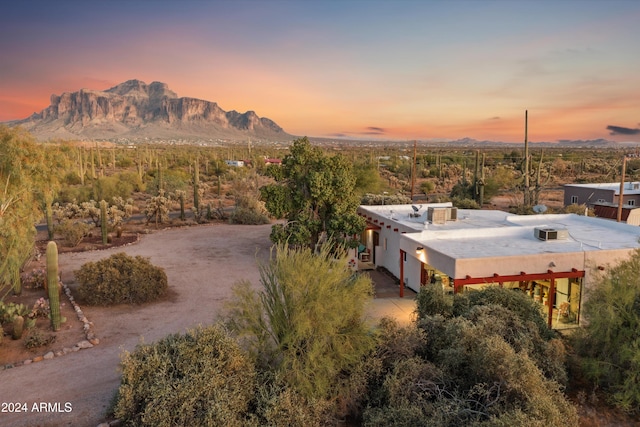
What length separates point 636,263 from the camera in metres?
9.38

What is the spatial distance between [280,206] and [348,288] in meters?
10.5

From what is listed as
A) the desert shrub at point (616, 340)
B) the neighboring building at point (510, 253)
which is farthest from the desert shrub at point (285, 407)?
the desert shrub at point (616, 340)

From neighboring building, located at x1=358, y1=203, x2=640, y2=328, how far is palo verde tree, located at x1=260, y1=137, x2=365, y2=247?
1971 millimetres

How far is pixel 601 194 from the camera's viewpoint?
31266mm

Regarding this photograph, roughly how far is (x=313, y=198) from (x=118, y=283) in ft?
26.4

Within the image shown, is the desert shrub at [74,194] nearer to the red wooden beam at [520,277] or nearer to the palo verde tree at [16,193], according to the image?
the palo verde tree at [16,193]

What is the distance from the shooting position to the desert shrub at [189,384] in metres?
7.30

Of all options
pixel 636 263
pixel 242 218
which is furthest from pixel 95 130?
pixel 636 263

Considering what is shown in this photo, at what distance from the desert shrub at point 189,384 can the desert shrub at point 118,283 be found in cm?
674

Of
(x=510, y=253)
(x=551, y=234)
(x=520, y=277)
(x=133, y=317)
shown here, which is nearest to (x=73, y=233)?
(x=133, y=317)

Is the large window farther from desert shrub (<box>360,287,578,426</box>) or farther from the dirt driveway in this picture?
the dirt driveway

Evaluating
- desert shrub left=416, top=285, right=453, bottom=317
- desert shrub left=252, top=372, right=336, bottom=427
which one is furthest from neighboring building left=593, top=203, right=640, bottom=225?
desert shrub left=252, top=372, right=336, bottom=427

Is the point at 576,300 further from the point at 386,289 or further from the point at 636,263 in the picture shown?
the point at 386,289

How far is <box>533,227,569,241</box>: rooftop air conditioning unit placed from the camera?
14.9 m
